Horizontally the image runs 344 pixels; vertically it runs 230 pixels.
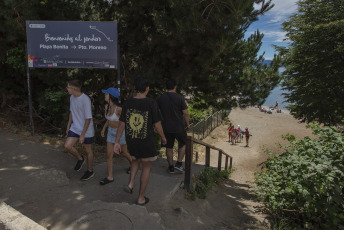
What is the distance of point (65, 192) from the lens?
3.55 m

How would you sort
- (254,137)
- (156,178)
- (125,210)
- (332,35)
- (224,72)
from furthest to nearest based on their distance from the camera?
(254,137) < (332,35) < (224,72) < (156,178) < (125,210)

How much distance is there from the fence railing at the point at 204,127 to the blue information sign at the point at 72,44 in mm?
12904

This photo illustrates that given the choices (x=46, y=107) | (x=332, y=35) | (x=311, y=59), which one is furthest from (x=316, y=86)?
(x=46, y=107)

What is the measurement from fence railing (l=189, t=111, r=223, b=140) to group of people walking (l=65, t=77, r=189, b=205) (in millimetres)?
13115

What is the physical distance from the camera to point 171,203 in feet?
11.5

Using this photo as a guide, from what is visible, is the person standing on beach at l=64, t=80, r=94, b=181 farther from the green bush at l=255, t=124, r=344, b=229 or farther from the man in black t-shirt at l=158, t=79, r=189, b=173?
the green bush at l=255, t=124, r=344, b=229

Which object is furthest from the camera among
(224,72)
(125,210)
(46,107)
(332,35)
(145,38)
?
(332,35)

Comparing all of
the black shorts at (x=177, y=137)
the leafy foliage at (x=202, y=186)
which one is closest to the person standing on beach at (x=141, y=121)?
the black shorts at (x=177, y=137)

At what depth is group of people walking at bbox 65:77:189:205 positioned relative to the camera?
114 inches

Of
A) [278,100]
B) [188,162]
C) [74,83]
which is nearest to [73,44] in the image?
[74,83]

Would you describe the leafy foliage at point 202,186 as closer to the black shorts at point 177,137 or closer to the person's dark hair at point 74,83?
the black shorts at point 177,137

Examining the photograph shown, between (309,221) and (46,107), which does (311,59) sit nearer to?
(309,221)

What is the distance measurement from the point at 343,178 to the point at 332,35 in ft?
33.3

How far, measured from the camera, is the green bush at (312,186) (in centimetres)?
352
